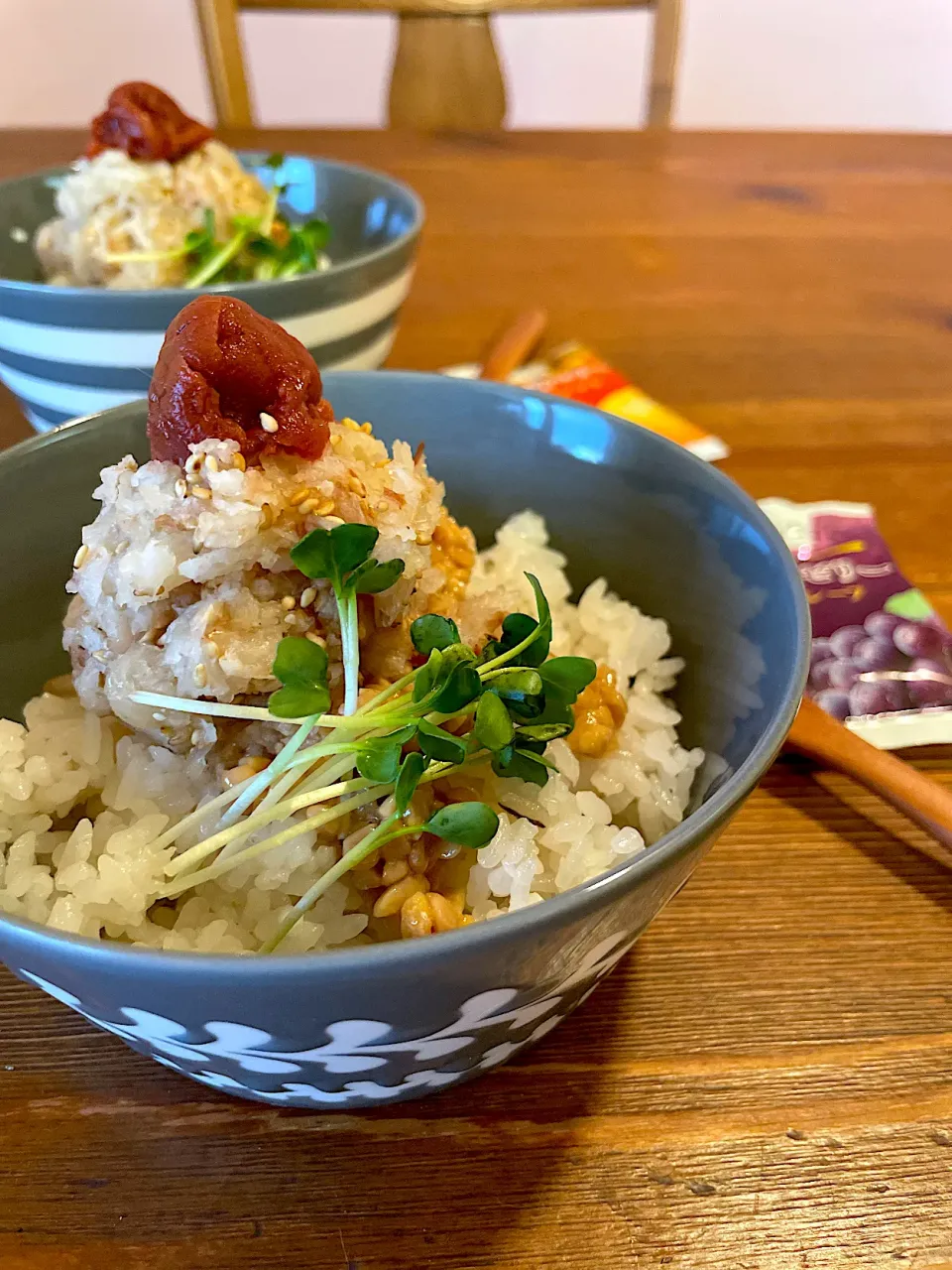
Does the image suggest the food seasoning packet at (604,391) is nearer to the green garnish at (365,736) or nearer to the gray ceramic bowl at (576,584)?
the gray ceramic bowl at (576,584)

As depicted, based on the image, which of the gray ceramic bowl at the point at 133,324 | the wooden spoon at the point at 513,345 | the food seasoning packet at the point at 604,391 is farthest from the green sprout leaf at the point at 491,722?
the wooden spoon at the point at 513,345

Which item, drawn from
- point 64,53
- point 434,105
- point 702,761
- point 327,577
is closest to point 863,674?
point 702,761

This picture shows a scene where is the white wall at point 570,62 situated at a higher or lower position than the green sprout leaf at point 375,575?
lower

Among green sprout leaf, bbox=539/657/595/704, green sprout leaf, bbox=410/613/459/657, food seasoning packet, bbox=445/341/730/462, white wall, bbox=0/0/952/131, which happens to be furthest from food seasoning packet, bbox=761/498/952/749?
white wall, bbox=0/0/952/131

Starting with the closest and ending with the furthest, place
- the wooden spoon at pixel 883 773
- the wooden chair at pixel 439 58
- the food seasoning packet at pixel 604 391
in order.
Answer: the wooden spoon at pixel 883 773 < the food seasoning packet at pixel 604 391 < the wooden chair at pixel 439 58

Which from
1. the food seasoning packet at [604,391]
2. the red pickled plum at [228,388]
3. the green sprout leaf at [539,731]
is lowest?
the food seasoning packet at [604,391]

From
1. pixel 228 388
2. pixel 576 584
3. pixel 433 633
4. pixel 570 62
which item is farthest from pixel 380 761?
pixel 570 62

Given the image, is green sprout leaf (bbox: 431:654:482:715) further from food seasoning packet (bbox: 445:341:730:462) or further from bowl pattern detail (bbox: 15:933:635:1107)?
food seasoning packet (bbox: 445:341:730:462)

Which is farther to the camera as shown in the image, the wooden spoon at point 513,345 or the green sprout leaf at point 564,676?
the wooden spoon at point 513,345
